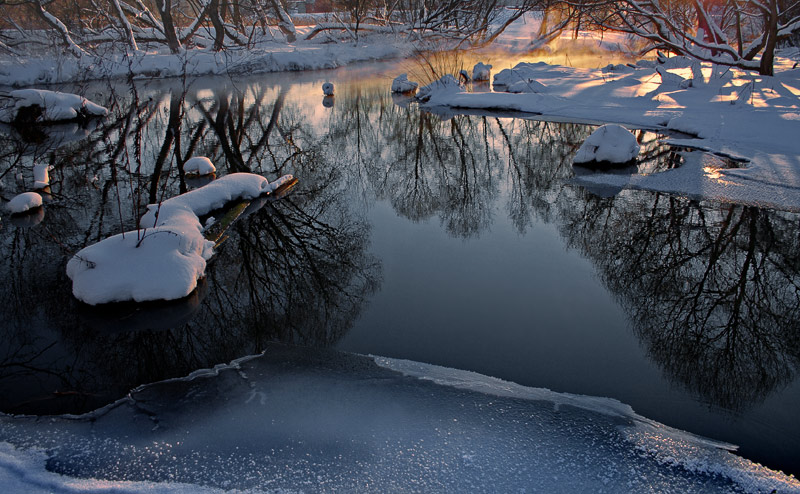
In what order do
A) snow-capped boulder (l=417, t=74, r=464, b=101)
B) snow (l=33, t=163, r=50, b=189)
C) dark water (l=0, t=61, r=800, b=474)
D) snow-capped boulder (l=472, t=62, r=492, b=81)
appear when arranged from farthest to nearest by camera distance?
snow-capped boulder (l=472, t=62, r=492, b=81)
snow-capped boulder (l=417, t=74, r=464, b=101)
snow (l=33, t=163, r=50, b=189)
dark water (l=0, t=61, r=800, b=474)

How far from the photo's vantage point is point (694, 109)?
14.3 metres

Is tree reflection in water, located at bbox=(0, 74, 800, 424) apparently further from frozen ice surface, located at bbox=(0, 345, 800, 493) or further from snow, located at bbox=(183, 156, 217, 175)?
frozen ice surface, located at bbox=(0, 345, 800, 493)

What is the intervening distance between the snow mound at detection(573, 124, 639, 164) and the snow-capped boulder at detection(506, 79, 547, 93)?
8.01 meters

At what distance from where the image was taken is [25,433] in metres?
4.08

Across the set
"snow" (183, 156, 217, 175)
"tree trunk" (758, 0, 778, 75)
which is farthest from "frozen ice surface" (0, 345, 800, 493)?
"tree trunk" (758, 0, 778, 75)

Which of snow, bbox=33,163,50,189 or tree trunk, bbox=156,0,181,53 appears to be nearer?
snow, bbox=33,163,50,189

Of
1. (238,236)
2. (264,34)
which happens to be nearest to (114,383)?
(238,236)

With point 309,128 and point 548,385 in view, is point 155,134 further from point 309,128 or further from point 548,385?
point 548,385

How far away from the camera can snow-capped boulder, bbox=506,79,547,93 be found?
60.6ft

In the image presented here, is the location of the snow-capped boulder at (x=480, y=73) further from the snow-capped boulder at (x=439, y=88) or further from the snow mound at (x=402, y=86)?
the snow-capped boulder at (x=439, y=88)

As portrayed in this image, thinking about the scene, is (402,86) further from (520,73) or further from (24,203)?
(24,203)

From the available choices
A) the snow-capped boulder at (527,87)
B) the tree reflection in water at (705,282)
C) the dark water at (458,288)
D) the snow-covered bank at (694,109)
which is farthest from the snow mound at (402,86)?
the tree reflection in water at (705,282)

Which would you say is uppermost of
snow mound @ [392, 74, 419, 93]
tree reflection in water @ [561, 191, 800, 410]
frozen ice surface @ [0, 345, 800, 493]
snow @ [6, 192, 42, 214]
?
snow mound @ [392, 74, 419, 93]

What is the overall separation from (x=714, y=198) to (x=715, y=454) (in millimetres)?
6034
